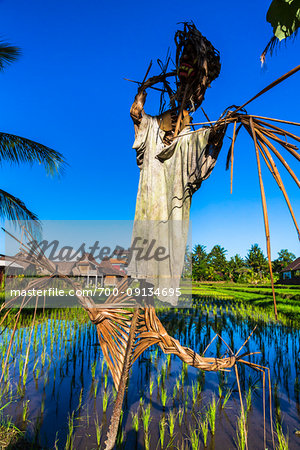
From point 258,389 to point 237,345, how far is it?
155cm

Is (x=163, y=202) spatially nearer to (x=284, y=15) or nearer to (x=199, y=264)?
(x=284, y=15)

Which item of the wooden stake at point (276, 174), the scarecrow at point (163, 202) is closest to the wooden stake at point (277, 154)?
the wooden stake at point (276, 174)

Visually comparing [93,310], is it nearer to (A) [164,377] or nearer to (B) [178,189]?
(B) [178,189]

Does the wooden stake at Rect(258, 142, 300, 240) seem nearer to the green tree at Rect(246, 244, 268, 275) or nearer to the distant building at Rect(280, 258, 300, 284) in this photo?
the distant building at Rect(280, 258, 300, 284)

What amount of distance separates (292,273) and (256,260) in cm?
1436

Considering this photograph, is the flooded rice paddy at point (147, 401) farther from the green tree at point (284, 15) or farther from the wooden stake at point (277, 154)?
the green tree at point (284, 15)

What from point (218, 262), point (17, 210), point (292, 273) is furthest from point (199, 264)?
point (17, 210)

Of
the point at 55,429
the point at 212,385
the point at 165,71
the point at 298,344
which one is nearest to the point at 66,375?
the point at 55,429

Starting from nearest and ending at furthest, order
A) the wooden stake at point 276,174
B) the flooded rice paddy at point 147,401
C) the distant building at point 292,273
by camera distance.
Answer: the wooden stake at point 276,174, the flooded rice paddy at point 147,401, the distant building at point 292,273

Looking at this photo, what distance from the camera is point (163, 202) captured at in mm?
2014

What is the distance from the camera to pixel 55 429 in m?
2.65

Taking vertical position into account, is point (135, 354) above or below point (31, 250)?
below

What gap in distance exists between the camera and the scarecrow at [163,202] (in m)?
1.73

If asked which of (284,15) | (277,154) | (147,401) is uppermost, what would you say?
(284,15)
